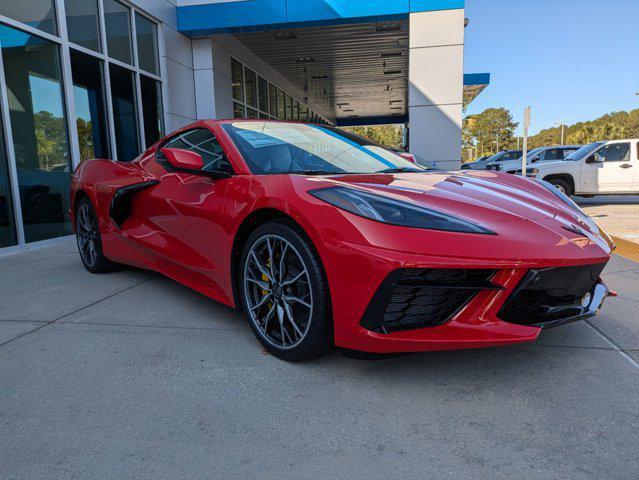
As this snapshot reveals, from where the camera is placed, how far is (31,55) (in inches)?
250

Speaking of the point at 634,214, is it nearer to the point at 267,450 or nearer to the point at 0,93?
the point at 267,450

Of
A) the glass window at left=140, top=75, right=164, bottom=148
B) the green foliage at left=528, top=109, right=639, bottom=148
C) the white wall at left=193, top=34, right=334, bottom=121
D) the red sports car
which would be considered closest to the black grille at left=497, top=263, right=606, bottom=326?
the red sports car

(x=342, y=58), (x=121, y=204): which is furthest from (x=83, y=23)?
(x=342, y=58)

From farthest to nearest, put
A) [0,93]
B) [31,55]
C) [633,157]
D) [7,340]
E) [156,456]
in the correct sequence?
[633,157], [31,55], [0,93], [7,340], [156,456]

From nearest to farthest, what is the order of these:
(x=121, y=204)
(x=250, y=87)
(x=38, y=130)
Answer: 1. (x=121, y=204)
2. (x=38, y=130)
3. (x=250, y=87)

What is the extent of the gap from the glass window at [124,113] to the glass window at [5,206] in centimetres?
254

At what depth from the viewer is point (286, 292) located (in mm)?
2342

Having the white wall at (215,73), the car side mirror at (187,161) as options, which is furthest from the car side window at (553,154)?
the car side mirror at (187,161)

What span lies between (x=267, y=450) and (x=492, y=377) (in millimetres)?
1102

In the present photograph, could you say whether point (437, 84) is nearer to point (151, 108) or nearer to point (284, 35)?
point (284, 35)

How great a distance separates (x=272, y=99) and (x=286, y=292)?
15.5 meters

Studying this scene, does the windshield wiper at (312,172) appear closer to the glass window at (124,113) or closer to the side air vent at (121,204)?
the side air vent at (121,204)

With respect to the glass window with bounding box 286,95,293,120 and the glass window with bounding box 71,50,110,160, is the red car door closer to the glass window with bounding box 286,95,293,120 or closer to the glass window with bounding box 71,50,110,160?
the glass window with bounding box 71,50,110,160

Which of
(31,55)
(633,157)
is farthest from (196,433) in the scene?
(633,157)
